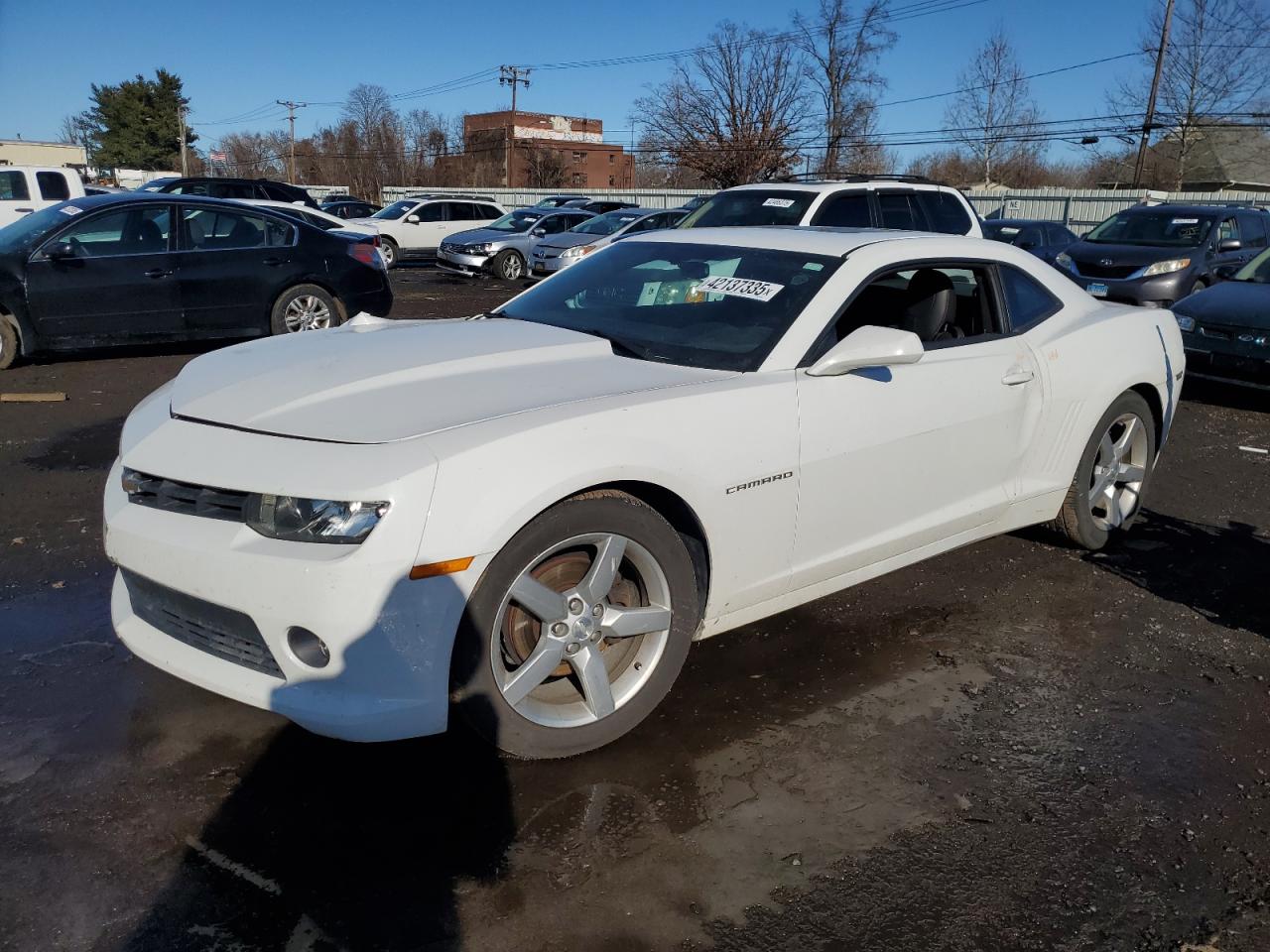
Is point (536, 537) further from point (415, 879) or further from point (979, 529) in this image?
point (979, 529)

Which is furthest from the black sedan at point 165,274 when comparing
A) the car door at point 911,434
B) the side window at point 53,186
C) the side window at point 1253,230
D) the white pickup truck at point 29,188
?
the side window at point 1253,230

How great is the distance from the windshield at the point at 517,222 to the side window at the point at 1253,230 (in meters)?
14.5

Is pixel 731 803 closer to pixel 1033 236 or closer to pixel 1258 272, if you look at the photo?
pixel 1258 272

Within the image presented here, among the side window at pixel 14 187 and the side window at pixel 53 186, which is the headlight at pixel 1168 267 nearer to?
the side window at pixel 53 186

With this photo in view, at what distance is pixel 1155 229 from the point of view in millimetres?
14047

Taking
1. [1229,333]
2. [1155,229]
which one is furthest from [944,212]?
[1155,229]

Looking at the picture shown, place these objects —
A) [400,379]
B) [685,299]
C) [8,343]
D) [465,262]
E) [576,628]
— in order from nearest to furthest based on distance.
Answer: [576,628] → [400,379] → [685,299] → [8,343] → [465,262]

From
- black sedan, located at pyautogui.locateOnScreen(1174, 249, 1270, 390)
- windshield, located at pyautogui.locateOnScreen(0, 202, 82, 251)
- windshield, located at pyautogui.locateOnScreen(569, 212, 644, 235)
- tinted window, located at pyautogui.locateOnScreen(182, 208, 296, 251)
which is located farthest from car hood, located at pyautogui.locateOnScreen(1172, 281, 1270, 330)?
windshield, located at pyautogui.locateOnScreen(569, 212, 644, 235)

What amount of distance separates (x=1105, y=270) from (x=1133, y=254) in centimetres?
39

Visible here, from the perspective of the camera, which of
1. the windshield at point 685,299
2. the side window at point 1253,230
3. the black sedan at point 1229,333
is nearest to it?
the windshield at point 685,299

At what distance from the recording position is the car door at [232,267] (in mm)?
9352

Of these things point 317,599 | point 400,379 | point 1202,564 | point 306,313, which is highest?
point 400,379

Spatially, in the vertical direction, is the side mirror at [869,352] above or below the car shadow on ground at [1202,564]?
above

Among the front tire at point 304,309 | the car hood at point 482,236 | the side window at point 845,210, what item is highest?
the side window at point 845,210
